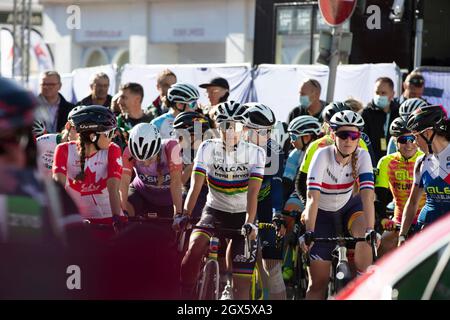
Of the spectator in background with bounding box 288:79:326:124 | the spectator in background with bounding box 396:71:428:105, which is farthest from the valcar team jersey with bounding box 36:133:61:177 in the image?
the spectator in background with bounding box 396:71:428:105

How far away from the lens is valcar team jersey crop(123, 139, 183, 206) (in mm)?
9312

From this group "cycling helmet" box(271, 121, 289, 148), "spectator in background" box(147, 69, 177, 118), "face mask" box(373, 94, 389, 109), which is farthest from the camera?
"spectator in background" box(147, 69, 177, 118)

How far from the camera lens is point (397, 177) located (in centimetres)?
1027

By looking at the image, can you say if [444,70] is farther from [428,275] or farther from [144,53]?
Answer: [144,53]

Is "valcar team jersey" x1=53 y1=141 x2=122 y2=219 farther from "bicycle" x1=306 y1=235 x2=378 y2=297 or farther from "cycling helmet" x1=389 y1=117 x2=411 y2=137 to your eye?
"cycling helmet" x1=389 y1=117 x2=411 y2=137

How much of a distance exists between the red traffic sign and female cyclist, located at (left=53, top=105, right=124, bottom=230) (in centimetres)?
567

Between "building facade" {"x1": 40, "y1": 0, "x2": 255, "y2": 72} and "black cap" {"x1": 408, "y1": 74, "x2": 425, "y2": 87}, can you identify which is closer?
"black cap" {"x1": 408, "y1": 74, "x2": 425, "y2": 87}

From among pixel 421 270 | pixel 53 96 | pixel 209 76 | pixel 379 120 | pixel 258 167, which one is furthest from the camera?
pixel 209 76

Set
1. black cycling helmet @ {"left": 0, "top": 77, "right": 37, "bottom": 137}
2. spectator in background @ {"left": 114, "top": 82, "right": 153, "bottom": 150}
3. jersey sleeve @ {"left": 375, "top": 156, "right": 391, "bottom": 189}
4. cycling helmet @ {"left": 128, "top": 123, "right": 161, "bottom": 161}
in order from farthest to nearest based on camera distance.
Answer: spectator in background @ {"left": 114, "top": 82, "right": 153, "bottom": 150} → jersey sleeve @ {"left": 375, "top": 156, "right": 391, "bottom": 189} → cycling helmet @ {"left": 128, "top": 123, "right": 161, "bottom": 161} → black cycling helmet @ {"left": 0, "top": 77, "right": 37, "bottom": 137}

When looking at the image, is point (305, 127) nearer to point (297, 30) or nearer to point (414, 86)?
point (414, 86)

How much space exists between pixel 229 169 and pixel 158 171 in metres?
0.86

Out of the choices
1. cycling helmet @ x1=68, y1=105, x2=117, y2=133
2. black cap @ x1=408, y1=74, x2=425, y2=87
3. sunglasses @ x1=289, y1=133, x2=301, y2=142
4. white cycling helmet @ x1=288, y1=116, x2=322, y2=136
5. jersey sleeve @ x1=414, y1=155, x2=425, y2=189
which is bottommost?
jersey sleeve @ x1=414, y1=155, x2=425, y2=189

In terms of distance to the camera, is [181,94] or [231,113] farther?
[181,94]

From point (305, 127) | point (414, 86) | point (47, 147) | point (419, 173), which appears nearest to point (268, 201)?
point (305, 127)
